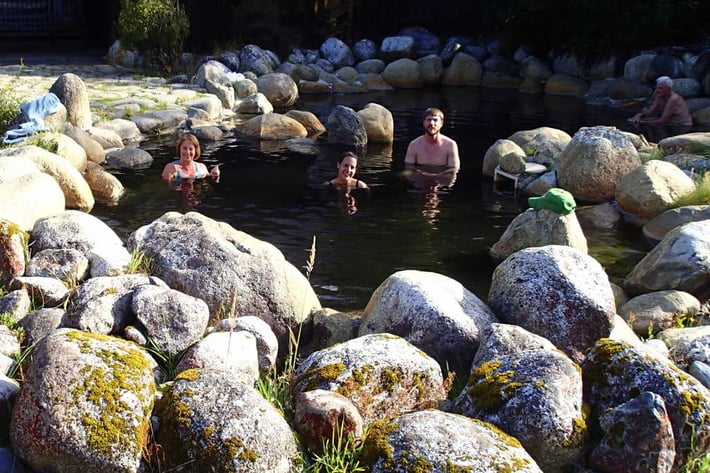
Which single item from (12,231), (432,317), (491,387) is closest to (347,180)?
(12,231)

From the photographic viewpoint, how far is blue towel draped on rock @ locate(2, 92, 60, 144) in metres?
10.1

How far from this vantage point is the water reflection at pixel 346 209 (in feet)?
25.8

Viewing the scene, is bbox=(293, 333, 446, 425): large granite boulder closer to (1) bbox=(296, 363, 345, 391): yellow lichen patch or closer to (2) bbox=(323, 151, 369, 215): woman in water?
(1) bbox=(296, 363, 345, 391): yellow lichen patch

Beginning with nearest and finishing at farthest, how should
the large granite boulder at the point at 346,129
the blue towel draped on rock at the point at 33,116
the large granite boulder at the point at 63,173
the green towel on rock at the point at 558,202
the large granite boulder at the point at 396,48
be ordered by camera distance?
the green towel on rock at the point at 558,202, the large granite boulder at the point at 63,173, the blue towel draped on rock at the point at 33,116, the large granite boulder at the point at 346,129, the large granite boulder at the point at 396,48

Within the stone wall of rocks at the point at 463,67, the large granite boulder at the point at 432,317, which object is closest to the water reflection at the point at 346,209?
the large granite boulder at the point at 432,317

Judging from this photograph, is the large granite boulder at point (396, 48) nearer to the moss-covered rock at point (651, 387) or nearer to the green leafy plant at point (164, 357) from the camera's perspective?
the green leafy plant at point (164, 357)

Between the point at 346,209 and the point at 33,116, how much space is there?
423cm

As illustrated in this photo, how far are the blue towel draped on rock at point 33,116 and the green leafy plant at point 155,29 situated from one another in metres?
6.23

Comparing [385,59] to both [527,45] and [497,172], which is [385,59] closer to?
[527,45]

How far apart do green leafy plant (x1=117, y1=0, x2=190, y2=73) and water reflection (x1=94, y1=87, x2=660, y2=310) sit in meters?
4.74

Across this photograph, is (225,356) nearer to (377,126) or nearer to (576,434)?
(576,434)

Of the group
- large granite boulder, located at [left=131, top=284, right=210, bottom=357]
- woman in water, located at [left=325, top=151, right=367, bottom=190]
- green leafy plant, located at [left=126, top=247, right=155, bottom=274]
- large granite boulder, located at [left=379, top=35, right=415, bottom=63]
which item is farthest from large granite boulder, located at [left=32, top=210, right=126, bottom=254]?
large granite boulder, located at [left=379, top=35, right=415, bottom=63]

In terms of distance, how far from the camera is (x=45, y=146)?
991 cm

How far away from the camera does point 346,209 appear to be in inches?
384
